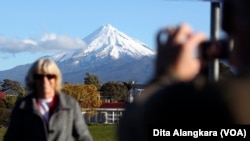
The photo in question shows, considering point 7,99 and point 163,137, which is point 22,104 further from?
point 7,99

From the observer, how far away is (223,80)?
1.83 m

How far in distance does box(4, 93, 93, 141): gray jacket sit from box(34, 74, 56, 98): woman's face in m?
0.08

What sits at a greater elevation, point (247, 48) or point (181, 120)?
point (247, 48)

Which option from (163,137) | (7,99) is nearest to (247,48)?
(163,137)

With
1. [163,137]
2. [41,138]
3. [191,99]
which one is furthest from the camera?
[41,138]

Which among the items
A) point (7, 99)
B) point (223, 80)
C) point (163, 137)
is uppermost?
A: point (7, 99)

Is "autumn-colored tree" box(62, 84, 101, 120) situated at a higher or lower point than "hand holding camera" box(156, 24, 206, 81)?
higher

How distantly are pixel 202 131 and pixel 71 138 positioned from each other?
4015 mm

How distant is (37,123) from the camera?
18.5 ft

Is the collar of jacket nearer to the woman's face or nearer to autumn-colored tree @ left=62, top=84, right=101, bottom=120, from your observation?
the woman's face

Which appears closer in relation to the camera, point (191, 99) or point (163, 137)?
point (191, 99)

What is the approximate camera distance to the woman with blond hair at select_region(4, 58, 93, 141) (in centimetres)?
561

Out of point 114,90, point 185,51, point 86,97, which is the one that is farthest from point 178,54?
point 114,90

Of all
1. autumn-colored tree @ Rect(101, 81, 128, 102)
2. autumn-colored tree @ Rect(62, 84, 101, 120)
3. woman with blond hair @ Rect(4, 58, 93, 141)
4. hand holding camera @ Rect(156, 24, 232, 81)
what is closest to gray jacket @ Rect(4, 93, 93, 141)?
woman with blond hair @ Rect(4, 58, 93, 141)
